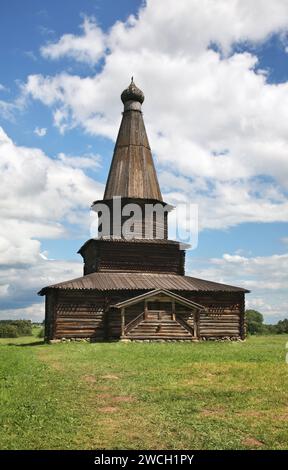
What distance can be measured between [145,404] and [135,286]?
1918 cm

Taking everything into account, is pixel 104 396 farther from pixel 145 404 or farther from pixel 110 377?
pixel 110 377

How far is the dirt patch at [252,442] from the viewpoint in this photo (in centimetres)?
678

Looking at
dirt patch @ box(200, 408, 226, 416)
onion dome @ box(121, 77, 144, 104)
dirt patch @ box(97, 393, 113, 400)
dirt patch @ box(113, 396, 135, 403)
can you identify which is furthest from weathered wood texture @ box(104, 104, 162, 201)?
dirt patch @ box(200, 408, 226, 416)

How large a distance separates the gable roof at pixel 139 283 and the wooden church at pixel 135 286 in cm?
6

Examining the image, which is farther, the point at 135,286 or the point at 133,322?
the point at 135,286

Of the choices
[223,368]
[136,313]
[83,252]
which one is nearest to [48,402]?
[223,368]

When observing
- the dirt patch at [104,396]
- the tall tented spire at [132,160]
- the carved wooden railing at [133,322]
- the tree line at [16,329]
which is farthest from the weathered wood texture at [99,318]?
the tree line at [16,329]

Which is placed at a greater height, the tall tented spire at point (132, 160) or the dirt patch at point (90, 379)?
the tall tented spire at point (132, 160)

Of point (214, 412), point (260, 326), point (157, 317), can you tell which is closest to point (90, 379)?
point (214, 412)

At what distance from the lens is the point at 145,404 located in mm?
9531

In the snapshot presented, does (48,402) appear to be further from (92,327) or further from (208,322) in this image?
(208,322)

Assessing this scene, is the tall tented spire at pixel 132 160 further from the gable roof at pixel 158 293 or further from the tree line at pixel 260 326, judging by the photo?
the tree line at pixel 260 326
